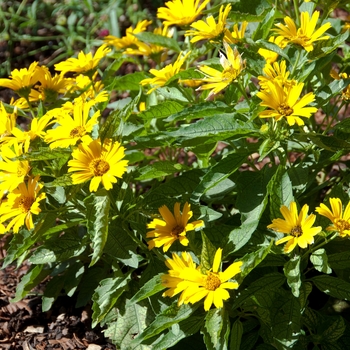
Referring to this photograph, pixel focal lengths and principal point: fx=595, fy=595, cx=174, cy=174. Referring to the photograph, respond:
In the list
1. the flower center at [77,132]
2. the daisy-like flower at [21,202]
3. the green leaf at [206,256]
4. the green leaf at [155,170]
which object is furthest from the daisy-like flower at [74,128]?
the green leaf at [206,256]

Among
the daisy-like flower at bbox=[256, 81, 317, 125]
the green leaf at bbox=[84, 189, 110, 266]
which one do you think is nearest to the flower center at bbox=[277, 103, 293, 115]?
the daisy-like flower at bbox=[256, 81, 317, 125]

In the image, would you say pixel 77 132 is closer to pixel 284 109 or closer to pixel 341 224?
pixel 284 109

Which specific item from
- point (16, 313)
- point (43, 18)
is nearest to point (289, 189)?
point (16, 313)

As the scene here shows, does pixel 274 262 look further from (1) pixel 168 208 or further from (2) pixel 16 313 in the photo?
(2) pixel 16 313

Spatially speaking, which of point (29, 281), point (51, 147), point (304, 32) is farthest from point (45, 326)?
point (304, 32)

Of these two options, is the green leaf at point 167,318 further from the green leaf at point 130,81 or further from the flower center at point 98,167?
the green leaf at point 130,81
